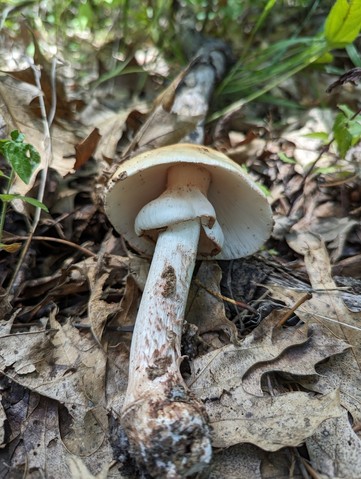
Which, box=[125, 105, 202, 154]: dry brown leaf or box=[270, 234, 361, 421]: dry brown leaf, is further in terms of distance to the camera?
box=[125, 105, 202, 154]: dry brown leaf

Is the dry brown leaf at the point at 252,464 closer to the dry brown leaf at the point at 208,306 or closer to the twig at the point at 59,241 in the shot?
the dry brown leaf at the point at 208,306

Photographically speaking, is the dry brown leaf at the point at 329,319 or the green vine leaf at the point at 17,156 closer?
the dry brown leaf at the point at 329,319

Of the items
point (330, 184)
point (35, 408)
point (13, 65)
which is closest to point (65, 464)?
point (35, 408)

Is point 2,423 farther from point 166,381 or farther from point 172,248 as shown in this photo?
point 172,248

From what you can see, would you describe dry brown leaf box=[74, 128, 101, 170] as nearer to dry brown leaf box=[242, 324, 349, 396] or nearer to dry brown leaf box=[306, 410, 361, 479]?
dry brown leaf box=[242, 324, 349, 396]

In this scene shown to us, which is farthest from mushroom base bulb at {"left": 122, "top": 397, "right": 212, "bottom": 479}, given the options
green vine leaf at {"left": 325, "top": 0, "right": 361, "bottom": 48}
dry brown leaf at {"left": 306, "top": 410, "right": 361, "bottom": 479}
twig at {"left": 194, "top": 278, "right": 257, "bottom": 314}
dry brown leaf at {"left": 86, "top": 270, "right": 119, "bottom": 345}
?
green vine leaf at {"left": 325, "top": 0, "right": 361, "bottom": 48}

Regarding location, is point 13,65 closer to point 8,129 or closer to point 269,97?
point 8,129

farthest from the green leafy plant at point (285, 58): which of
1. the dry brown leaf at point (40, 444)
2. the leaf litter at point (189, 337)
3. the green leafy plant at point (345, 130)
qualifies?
the dry brown leaf at point (40, 444)
